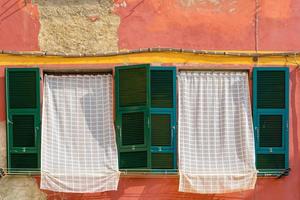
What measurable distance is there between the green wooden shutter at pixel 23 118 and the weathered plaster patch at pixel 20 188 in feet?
0.47

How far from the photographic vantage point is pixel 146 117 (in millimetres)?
9375

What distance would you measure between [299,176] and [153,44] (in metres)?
2.50

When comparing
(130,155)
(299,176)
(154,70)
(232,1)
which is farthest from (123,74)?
(299,176)

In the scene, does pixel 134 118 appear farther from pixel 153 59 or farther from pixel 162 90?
pixel 153 59

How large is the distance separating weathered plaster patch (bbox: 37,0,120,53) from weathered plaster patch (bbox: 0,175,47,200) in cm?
169

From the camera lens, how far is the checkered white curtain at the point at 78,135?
930 cm

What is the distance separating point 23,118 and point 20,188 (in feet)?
2.92

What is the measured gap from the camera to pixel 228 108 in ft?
31.1

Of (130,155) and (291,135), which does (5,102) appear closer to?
(130,155)

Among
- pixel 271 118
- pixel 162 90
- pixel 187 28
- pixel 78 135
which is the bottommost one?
pixel 78 135

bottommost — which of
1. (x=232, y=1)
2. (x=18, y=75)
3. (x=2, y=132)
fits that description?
(x=2, y=132)

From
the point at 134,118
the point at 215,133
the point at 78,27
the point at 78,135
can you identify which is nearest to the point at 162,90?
the point at 134,118

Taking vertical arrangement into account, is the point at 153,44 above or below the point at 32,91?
above

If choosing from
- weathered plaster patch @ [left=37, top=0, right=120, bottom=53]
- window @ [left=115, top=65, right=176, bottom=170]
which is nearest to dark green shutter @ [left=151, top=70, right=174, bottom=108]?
window @ [left=115, top=65, right=176, bottom=170]
